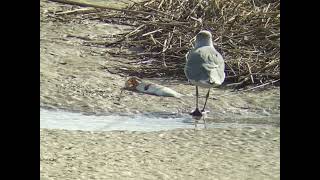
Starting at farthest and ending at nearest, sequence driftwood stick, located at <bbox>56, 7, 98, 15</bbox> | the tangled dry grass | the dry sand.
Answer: driftwood stick, located at <bbox>56, 7, 98, 15</bbox> → the tangled dry grass → the dry sand

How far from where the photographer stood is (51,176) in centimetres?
244

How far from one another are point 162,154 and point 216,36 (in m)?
0.96

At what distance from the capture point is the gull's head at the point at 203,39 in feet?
10.0

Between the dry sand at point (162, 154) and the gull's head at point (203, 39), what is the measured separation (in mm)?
449

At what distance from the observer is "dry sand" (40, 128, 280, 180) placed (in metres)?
2.48

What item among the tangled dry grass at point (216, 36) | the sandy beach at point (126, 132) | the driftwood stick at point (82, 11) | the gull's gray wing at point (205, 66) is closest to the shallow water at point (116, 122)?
the sandy beach at point (126, 132)

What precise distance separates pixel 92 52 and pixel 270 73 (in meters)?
0.97

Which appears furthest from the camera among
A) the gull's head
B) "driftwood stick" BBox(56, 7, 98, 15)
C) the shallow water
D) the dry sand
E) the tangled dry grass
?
"driftwood stick" BBox(56, 7, 98, 15)

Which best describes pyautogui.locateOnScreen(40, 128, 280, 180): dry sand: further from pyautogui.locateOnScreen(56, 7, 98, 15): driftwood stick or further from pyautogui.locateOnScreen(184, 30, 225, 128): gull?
pyautogui.locateOnScreen(56, 7, 98, 15): driftwood stick

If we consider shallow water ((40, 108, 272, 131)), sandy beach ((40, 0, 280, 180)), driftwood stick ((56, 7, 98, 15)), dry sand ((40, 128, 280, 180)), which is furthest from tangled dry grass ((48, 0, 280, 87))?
dry sand ((40, 128, 280, 180))

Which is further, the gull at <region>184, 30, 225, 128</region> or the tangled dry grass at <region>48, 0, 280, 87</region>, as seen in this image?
the tangled dry grass at <region>48, 0, 280, 87</region>

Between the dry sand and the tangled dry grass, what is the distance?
515 millimetres

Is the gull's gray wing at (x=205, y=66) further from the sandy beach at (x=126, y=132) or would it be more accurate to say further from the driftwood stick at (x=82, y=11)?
the driftwood stick at (x=82, y=11)

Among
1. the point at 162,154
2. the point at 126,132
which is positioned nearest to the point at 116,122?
Answer: the point at 126,132
